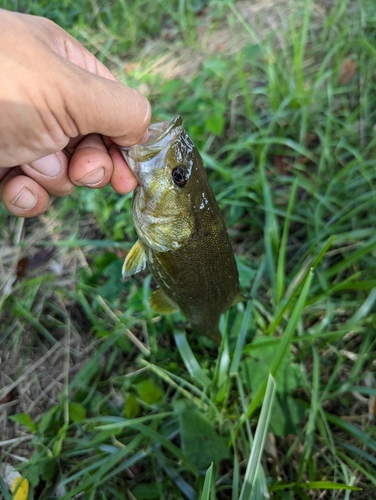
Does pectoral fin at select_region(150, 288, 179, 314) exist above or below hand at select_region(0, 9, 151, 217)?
below

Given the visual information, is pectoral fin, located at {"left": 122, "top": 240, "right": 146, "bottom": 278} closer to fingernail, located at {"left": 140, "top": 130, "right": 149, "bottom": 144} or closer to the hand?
the hand

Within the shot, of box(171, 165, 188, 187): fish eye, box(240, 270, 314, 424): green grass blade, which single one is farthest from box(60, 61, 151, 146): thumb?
box(240, 270, 314, 424): green grass blade

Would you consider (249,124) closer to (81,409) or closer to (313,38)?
(313,38)

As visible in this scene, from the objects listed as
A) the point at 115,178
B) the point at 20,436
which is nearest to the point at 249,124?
the point at 115,178

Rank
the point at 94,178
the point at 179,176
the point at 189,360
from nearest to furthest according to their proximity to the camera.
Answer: the point at 179,176 < the point at 94,178 < the point at 189,360

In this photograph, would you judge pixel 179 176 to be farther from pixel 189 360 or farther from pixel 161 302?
pixel 189 360

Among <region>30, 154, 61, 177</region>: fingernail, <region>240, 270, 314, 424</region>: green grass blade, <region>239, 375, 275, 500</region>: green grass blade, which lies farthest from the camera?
<region>30, 154, 61, 177</region>: fingernail

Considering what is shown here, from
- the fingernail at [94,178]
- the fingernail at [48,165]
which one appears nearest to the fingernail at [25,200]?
the fingernail at [48,165]

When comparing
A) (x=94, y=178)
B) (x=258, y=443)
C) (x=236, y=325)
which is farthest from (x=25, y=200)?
(x=258, y=443)
